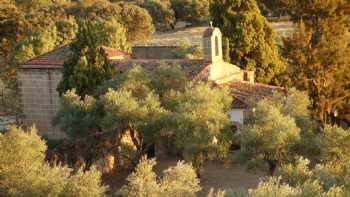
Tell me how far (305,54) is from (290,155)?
834 centimetres

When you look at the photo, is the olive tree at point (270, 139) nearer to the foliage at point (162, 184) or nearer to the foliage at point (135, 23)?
the foliage at point (162, 184)

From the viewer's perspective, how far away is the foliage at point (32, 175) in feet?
52.6

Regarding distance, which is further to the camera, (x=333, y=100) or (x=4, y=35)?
(x=4, y=35)

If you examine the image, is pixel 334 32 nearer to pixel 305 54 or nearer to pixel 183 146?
pixel 305 54

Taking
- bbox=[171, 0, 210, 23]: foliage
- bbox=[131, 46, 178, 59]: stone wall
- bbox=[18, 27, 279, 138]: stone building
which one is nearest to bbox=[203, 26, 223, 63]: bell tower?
bbox=[18, 27, 279, 138]: stone building

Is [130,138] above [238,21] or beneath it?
beneath

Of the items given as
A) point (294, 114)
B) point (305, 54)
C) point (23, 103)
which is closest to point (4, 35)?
point (23, 103)

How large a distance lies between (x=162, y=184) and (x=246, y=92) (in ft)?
45.5

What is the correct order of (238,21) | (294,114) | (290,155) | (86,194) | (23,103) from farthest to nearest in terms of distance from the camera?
(238,21) → (23,103) → (294,114) → (290,155) → (86,194)

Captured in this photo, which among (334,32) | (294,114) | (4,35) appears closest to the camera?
(294,114)

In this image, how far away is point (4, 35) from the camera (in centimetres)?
5056

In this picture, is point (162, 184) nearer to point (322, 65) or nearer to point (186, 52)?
point (322, 65)

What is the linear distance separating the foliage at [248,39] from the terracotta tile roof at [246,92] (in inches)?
156

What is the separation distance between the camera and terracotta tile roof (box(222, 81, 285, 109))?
2747 cm
